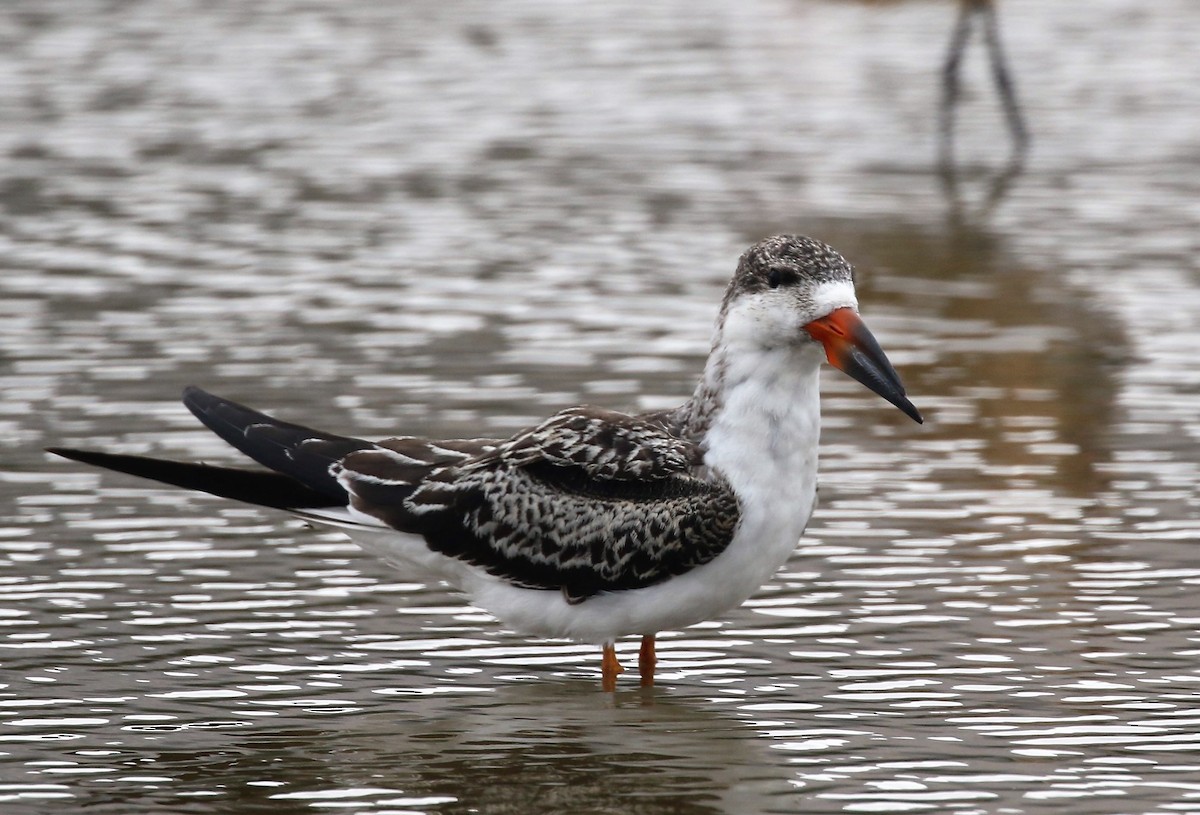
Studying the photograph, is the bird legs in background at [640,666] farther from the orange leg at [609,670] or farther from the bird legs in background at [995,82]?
the bird legs in background at [995,82]

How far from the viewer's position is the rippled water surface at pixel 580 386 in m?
7.10

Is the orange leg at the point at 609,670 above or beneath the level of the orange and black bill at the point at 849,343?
beneath

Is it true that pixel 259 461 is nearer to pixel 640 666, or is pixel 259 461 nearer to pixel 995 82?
pixel 640 666

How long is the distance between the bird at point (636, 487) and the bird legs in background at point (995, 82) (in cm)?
1084

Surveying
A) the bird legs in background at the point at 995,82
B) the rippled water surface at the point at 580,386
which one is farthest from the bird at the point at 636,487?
the bird legs in background at the point at 995,82

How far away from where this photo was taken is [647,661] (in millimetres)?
7781

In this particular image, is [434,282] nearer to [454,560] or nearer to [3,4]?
[454,560]

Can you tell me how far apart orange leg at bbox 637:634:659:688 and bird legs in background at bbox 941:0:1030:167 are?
10.8 metres

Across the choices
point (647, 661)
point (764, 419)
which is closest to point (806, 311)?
point (764, 419)

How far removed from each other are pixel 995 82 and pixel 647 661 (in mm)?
12732

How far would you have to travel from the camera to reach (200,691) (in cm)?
755

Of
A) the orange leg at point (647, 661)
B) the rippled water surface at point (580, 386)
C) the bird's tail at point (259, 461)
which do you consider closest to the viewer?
the rippled water surface at point (580, 386)

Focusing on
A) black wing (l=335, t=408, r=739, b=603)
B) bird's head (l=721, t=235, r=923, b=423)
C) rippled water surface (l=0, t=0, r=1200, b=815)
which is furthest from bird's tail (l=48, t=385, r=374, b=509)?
bird's head (l=721, t=235, r=923, b=423)

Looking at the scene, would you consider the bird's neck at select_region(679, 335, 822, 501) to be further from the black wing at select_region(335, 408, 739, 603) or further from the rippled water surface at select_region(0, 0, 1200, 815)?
the rippled water surface at select_region(0, 0, 1200, 815)
